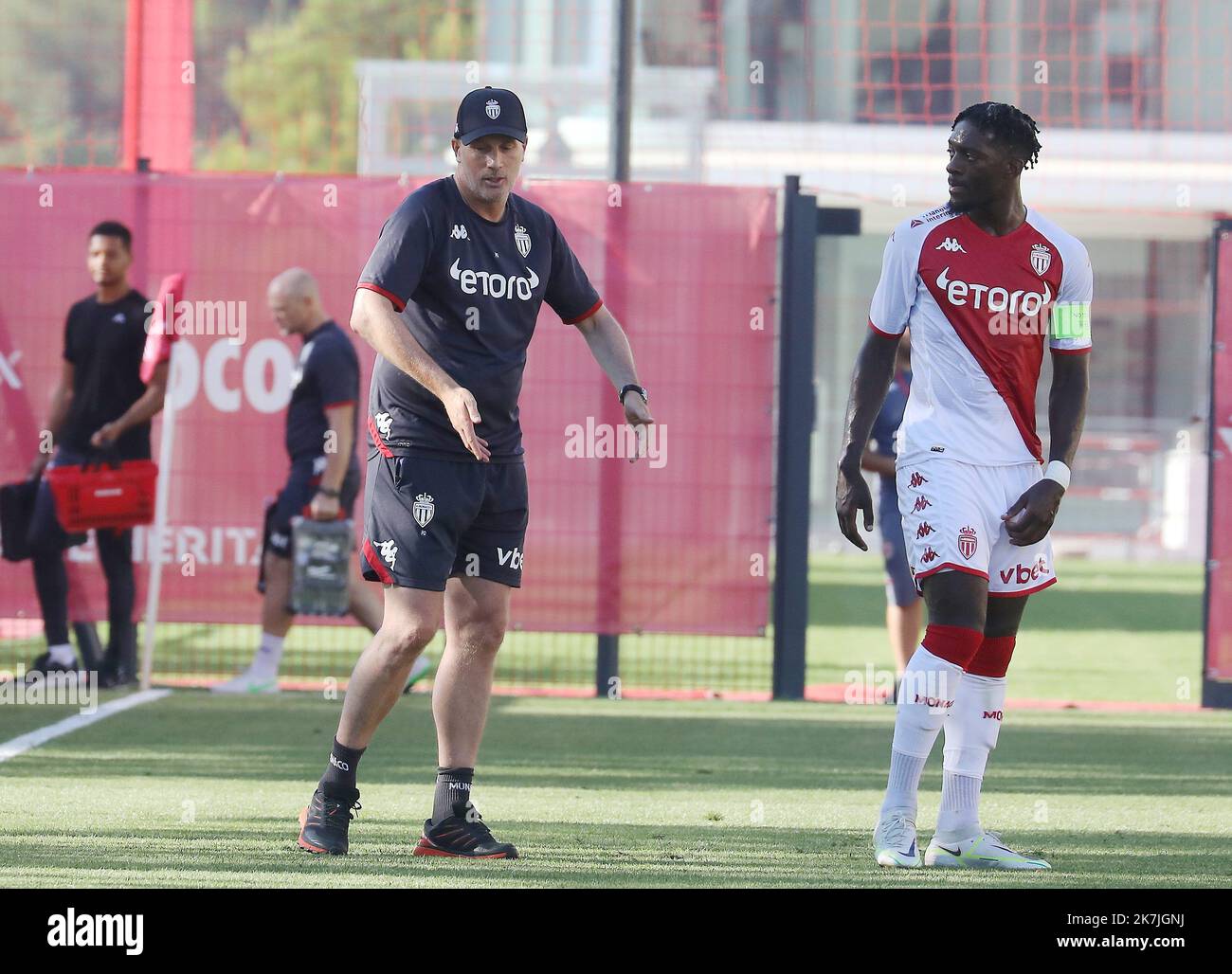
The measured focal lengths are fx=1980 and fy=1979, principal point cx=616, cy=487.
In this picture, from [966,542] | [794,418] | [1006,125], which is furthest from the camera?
[794,418]

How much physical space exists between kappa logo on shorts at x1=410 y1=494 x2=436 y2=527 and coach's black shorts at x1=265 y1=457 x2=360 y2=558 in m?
4.17

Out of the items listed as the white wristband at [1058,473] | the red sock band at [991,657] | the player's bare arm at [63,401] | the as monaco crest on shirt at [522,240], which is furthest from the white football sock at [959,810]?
the player's bare arm at [63,401]

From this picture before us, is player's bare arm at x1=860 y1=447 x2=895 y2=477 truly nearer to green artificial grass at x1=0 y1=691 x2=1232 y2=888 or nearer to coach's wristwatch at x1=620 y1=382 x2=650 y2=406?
green artificial grass at x1=0 y1=691 x2=1232 y2=888

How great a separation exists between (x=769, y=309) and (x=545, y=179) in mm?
1321

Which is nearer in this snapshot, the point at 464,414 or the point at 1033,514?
the point at 464,414

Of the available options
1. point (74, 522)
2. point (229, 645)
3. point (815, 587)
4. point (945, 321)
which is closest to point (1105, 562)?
point (815, 587)

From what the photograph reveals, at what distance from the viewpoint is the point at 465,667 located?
5.58 meters

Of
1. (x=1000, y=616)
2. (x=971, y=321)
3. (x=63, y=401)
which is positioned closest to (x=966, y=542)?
(x=1000, y=616)

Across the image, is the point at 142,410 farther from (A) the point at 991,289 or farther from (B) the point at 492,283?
(A) the point at 991,289

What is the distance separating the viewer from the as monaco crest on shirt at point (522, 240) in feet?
18.3

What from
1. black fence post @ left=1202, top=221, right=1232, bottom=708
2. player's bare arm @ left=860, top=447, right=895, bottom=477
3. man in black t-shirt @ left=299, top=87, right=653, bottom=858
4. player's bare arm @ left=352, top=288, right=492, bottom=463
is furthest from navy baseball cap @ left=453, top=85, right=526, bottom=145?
black fence post @ left=1202, top=221, right=1232, bottom=708

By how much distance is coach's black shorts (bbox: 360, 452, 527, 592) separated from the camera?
540 centimetres

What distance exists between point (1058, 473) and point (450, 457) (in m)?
1.69
